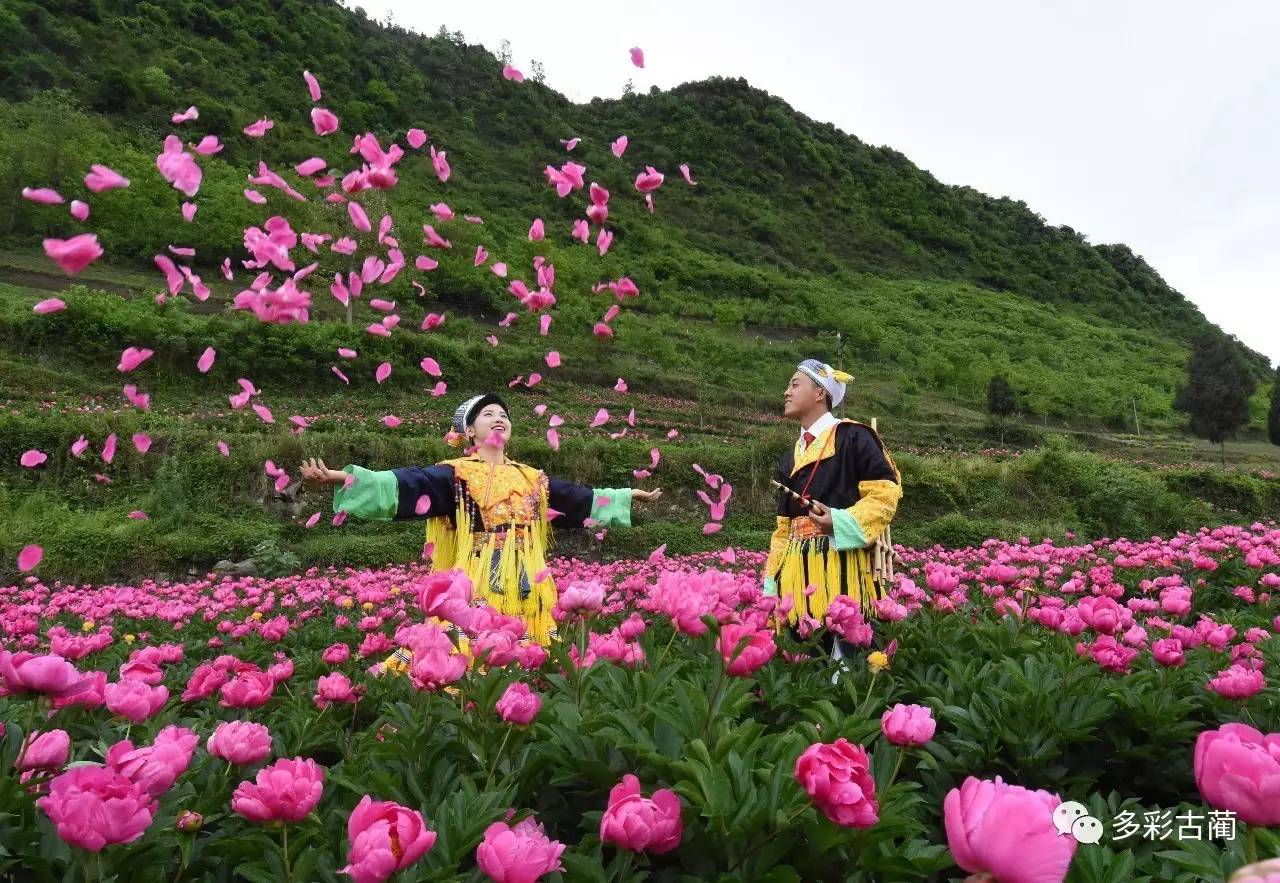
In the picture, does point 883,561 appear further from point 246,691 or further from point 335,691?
point 246,691

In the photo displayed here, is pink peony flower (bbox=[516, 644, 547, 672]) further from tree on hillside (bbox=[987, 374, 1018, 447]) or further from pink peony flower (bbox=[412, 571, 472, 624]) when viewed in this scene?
tree on hillside (bbox=[987, 374, 1018, 447])

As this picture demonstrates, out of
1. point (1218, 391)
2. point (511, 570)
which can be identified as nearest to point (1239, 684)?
point (511, 570)

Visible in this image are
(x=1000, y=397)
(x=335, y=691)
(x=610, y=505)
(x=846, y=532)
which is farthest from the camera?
(x=1000, y=397)

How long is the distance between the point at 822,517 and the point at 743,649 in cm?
161

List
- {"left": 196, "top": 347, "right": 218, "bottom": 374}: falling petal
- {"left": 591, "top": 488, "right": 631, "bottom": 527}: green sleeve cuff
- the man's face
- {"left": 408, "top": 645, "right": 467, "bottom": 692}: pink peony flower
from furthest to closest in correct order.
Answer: {"left": 196, "top": 347, "right": 218, "bottom": 374}: falling petal < {"left": 591, "top": 488, "right": 631, "bottom": 527}: green sleeve cuff < the man's face < {"left": 408, "top": 645, "right": 467, "bottom": 692}: pink peony flower

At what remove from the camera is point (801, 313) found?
43.9 meters

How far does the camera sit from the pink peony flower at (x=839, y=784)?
0.85m

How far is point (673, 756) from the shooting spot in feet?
3.83

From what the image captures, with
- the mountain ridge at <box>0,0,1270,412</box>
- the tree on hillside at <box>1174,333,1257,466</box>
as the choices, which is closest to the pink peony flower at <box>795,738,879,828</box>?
the tree on hillside at <box>1174,333,1257,466</box>

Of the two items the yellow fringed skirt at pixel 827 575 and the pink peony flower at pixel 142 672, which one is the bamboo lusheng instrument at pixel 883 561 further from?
the pink peony flower at pixel 142 672

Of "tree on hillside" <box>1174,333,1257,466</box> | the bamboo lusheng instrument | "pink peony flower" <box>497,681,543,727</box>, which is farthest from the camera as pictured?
"tree on hillside" <box>1174,333,1257,466</box>

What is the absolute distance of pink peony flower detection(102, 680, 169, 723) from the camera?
1.32m

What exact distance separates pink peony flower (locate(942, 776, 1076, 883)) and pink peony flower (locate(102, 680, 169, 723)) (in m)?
1.40

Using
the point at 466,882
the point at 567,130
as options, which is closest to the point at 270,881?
the point at 466,882
